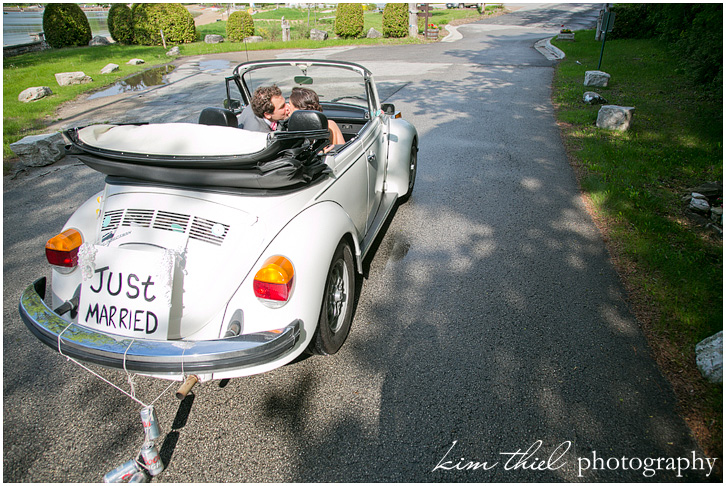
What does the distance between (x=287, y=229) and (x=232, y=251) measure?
1.08 ft

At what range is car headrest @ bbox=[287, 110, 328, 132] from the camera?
3109 mm

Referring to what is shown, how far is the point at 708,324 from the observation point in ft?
10.2

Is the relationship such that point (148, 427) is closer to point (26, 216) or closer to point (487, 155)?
point (26, 216)

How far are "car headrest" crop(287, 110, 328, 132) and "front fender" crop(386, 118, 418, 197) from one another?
153 cm

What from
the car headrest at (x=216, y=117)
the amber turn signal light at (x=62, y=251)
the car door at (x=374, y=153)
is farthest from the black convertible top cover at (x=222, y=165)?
the car door at (x=374, y=153)

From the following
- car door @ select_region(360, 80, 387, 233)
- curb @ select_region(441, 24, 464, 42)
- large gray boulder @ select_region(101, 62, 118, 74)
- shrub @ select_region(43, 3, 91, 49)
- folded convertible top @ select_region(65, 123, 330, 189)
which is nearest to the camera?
folded convertible top @ select_region(65, 123, 330, 189)

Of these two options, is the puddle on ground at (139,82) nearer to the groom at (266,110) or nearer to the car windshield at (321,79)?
the car windshield at (321,79)

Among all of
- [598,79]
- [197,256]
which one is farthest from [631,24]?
[197,256]

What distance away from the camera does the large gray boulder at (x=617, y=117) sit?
7.69m

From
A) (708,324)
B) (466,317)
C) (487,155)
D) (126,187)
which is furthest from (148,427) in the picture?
(487,155)

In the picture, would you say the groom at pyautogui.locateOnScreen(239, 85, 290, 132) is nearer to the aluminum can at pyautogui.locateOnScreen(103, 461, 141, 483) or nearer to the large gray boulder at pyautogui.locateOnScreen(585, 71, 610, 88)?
the aluminum can at pyautogui.locateOnScreen(103, 461, 141, 483)

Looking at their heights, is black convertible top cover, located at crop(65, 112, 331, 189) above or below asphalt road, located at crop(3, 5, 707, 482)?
above

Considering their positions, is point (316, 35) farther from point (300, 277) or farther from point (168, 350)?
point (168, 350)

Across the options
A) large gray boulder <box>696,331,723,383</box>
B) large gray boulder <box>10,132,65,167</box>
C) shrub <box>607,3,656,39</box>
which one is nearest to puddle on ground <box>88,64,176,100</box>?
large gray boulder <box>10,132,65,167</box>
